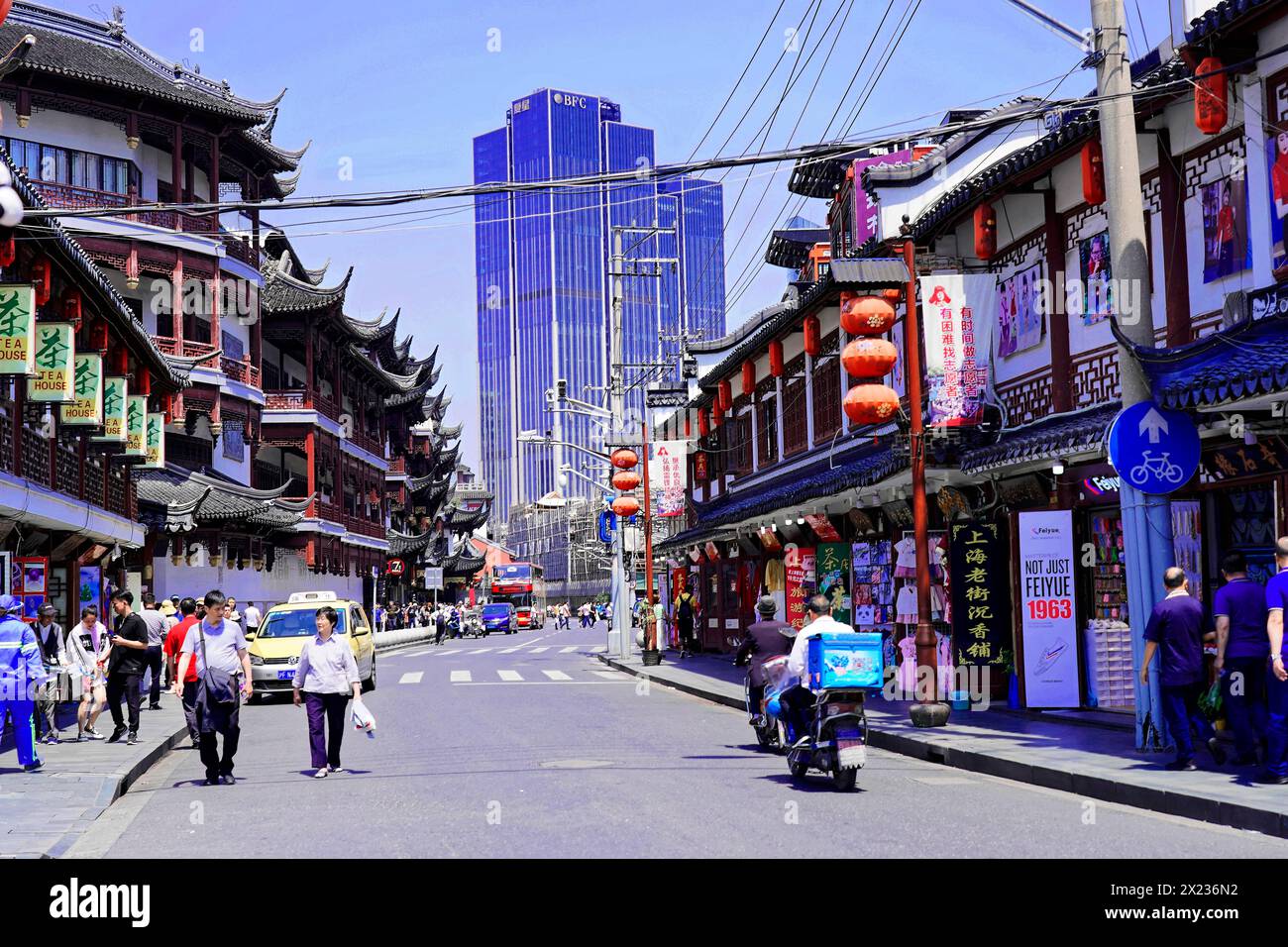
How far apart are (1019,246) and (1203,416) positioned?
655 cm

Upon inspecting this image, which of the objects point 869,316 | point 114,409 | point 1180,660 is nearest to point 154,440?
point 114,409

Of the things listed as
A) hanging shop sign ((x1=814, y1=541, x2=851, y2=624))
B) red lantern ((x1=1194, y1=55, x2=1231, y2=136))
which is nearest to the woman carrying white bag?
red lantern ((x1=1194, y1=55, x2=1231, y2=136))

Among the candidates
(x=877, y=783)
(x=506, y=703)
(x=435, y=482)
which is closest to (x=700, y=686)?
(x=506, y=703)

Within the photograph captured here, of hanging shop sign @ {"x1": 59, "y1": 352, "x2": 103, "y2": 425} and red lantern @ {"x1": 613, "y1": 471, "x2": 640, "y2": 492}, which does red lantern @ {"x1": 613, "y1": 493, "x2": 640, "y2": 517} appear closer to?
red lantern @ {"x1": 613, "y1": 471, "x2": 640, "y2": 492}

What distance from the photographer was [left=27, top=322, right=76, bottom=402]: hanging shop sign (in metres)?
19.4

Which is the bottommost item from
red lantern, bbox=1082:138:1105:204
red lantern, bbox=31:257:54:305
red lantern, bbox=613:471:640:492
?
red lantern, bbox=613:471:640:492

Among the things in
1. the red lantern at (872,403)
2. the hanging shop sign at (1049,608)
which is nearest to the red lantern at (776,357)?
the red lantern at (872,403)

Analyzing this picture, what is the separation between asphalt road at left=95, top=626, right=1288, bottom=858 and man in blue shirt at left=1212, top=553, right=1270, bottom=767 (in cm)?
192

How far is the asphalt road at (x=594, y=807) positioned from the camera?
9.33 meters

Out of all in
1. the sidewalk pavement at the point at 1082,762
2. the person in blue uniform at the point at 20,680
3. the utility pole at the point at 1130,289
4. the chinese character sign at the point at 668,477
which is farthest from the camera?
the chinese character sign at the point at 668,477

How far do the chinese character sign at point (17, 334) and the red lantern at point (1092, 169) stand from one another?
13.2m

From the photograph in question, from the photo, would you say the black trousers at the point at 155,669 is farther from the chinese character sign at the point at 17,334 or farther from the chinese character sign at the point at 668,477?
the chinese character sign at the point at 668,477

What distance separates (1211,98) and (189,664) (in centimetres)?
1262

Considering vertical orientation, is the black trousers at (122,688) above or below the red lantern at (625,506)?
below
